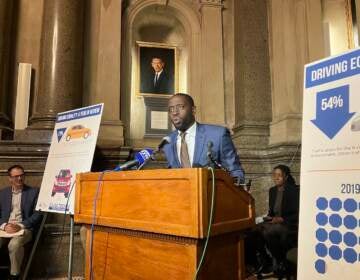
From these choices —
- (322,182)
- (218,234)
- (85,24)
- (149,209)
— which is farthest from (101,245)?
(85,24)

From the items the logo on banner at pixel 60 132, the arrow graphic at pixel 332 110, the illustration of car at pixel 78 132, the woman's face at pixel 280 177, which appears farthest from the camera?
the woman's face at pixel 280 177

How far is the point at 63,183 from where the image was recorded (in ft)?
12.9

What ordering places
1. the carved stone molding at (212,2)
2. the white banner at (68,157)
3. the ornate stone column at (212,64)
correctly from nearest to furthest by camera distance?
the white banner at (68,157) < the ornate stone column at (212,64) < the carved stone molding at (212,2)

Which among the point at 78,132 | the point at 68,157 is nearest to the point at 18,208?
the point at 68,157

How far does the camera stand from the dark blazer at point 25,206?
4.11 m

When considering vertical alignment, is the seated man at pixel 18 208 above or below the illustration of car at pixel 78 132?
below

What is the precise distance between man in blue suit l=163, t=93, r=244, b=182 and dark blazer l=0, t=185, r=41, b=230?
2010 mm

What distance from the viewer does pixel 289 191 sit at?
446 centimetres

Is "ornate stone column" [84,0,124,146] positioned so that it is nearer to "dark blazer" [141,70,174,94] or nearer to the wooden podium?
"dark blazer" [141,70,174,94]

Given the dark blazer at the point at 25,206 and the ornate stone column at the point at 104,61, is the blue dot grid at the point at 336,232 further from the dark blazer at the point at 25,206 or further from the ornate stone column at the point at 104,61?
the ornate stone column at the point at 104,61

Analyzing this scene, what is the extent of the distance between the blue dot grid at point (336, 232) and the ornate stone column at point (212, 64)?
418 cm

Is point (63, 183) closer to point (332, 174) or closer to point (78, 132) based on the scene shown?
point (78, 132)

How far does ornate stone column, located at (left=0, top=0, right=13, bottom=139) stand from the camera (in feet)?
16.9

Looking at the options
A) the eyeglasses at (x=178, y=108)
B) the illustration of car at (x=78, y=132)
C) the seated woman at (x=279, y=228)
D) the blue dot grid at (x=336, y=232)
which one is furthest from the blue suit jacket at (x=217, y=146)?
the seated woman at (x=279, y=228)
